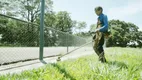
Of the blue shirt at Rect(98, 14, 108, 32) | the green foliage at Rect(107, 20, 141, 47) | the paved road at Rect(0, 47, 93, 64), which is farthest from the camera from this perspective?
A: the green foliage at Rect(107, 20, 141, 47)

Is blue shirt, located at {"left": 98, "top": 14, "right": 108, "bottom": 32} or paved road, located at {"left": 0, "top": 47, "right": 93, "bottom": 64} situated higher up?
blue shirt, located at {"left": 98, "top": 14, "right": 108, "bottom": 32}

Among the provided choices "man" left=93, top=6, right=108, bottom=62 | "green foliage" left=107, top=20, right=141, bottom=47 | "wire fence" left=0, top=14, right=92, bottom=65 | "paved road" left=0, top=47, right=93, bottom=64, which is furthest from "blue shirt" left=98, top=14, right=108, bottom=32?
"green foliage" left=107, top=20, right=141, bottom=47

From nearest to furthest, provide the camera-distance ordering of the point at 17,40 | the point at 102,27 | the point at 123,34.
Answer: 1. the point at 17,40
2. the point at 102,27
3. the point at 123,34

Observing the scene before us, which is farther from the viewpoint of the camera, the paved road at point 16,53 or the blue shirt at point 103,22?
the blue shirt at point 103,22

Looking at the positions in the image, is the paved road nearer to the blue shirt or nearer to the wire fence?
the wire fence

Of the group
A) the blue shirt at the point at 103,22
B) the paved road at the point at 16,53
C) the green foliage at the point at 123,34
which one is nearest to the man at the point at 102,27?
the blue shirt at the point at 103,22

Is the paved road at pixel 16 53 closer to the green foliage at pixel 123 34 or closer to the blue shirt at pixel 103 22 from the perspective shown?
the blue shirt at pixel 103 22

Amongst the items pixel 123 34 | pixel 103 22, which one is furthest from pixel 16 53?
pixel 123 34

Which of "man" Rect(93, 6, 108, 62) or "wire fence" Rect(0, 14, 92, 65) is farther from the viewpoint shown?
"man" Rect(93, 6, 108, 62)

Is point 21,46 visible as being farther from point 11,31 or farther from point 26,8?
point 26,8

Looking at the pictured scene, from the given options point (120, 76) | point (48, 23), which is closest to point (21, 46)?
point (120, 76)

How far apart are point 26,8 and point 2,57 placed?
52.4 m

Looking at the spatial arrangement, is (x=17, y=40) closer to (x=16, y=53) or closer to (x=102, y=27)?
(x=16, y=53)

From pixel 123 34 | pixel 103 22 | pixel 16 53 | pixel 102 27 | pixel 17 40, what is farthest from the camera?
pixel 123 34
